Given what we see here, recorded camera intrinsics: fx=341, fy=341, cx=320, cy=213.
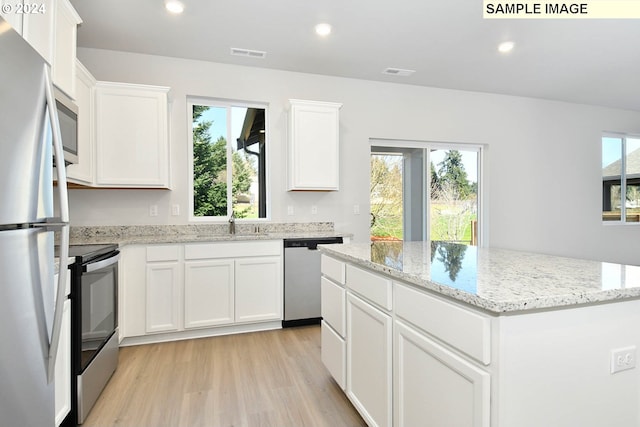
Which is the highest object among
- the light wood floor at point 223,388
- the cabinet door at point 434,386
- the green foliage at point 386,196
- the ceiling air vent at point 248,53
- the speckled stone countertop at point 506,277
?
the ceiling air vent at point 248,53

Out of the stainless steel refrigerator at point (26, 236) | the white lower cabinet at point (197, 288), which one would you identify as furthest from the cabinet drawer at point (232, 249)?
the stainless steel refrigerator at point (26, 236)

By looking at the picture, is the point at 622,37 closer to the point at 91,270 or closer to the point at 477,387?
the point at 477,387

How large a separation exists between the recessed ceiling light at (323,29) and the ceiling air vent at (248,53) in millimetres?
704

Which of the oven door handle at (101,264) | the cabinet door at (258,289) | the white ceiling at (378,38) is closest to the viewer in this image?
the oven door handle at (101,264)

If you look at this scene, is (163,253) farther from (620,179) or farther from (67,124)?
(620,179)

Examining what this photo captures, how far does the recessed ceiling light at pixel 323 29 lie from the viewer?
2.95 m

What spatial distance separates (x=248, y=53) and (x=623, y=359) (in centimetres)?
362

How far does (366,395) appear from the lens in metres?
1.72

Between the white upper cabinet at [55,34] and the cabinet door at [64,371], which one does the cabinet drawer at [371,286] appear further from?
the white upper cabinet at [55,34]

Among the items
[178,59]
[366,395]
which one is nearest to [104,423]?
[366,395]

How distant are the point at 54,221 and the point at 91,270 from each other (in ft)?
2.75

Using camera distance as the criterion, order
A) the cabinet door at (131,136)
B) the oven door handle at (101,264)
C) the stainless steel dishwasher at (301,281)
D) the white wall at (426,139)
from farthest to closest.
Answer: the white wall at (426,139)
the stainless steel dishwasher at (301,281)
the cabinet door at (131,136)
the oven door handle at (101,264)

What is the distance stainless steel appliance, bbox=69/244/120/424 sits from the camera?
1841 mm

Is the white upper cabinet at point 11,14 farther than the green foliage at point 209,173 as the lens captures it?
No
